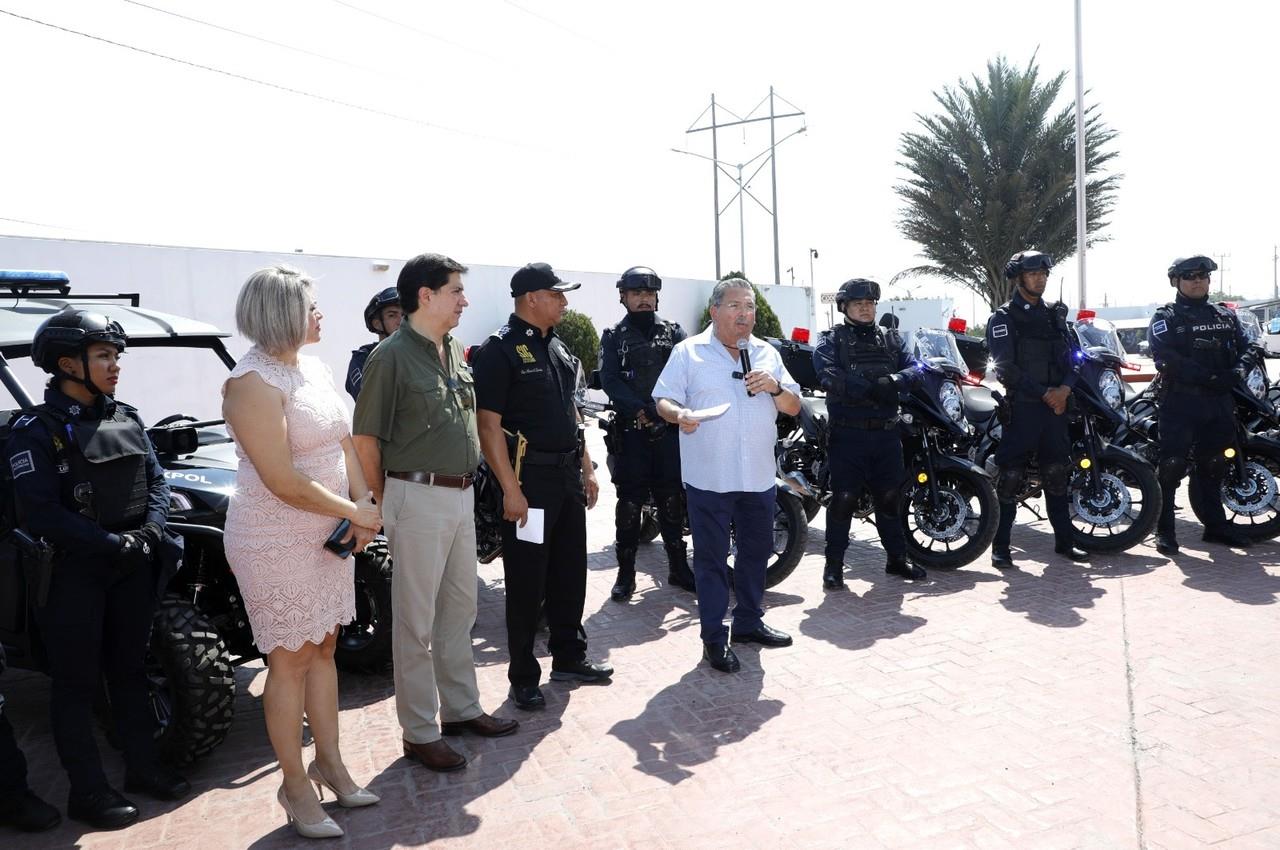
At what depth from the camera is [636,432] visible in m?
6.13

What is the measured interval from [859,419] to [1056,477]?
1503 mm

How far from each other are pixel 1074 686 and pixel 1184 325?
3.61m

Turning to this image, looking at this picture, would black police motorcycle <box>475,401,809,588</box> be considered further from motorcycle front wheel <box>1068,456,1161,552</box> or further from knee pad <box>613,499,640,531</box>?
motorcycle front wheel <box>1068,456,1161,552</box>

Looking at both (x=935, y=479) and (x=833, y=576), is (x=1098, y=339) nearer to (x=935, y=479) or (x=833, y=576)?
(x=935, y=479)

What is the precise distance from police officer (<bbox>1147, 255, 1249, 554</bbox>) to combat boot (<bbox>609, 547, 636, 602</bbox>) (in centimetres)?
365

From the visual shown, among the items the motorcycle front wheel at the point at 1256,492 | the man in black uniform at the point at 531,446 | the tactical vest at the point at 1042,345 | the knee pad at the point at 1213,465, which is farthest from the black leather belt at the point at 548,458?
the motorcycle front wheel at the point at 1256,492

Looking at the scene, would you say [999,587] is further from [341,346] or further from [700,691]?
[341,346]

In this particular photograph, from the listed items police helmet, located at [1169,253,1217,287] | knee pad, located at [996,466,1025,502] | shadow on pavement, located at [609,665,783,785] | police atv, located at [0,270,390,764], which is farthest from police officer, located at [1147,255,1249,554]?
police atv, located at [0,270,390,764]

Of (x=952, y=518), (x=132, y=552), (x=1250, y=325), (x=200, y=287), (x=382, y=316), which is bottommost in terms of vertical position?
(x=952, y=518)

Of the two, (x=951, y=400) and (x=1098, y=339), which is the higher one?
(x=1098, y=339)

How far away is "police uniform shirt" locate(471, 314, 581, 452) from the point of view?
4.23m

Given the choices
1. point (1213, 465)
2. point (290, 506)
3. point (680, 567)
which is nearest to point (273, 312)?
point (290, 506)

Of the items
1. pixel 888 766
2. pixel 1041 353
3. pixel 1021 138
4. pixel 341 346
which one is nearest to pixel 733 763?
pixel 888 766

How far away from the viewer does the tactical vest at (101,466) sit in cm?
338
